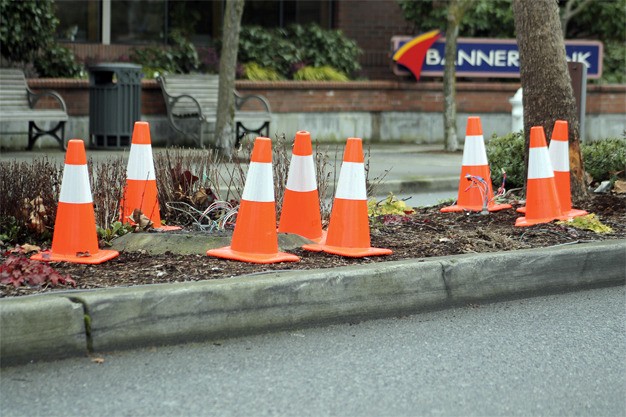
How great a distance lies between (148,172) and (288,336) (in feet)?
7.57

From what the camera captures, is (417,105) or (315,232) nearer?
(315,232)

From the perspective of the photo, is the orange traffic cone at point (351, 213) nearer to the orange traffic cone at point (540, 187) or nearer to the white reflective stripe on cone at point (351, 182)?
the white reflective stripe on cone at point (351, 182)

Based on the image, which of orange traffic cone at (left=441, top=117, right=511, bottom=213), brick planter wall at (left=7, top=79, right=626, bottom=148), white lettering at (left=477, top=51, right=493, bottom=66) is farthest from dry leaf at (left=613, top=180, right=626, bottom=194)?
white lettering at (left=477, top=51, right=493, bottom=66)

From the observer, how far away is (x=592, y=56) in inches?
839

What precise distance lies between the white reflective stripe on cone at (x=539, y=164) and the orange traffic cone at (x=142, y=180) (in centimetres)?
269

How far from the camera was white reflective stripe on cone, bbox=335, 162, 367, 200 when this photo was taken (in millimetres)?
6699

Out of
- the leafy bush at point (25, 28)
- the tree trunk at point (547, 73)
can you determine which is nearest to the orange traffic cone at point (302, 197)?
the tree trunk at point (547, 73)

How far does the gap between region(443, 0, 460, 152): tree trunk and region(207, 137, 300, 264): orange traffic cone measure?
11427mm

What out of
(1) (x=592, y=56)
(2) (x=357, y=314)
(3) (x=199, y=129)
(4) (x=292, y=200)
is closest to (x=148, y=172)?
(4) (x=292, y=200)

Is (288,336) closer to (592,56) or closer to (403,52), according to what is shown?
(403,52)

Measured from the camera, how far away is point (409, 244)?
7.10 metres

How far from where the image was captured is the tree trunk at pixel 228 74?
14.6 metres

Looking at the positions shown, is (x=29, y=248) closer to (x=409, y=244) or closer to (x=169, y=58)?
(x=409, y=244)

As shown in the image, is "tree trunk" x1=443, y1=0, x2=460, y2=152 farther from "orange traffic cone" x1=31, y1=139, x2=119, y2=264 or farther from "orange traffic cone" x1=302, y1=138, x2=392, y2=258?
"orange traffic cone" x1=31, y1=139, x2=119, y2=264
